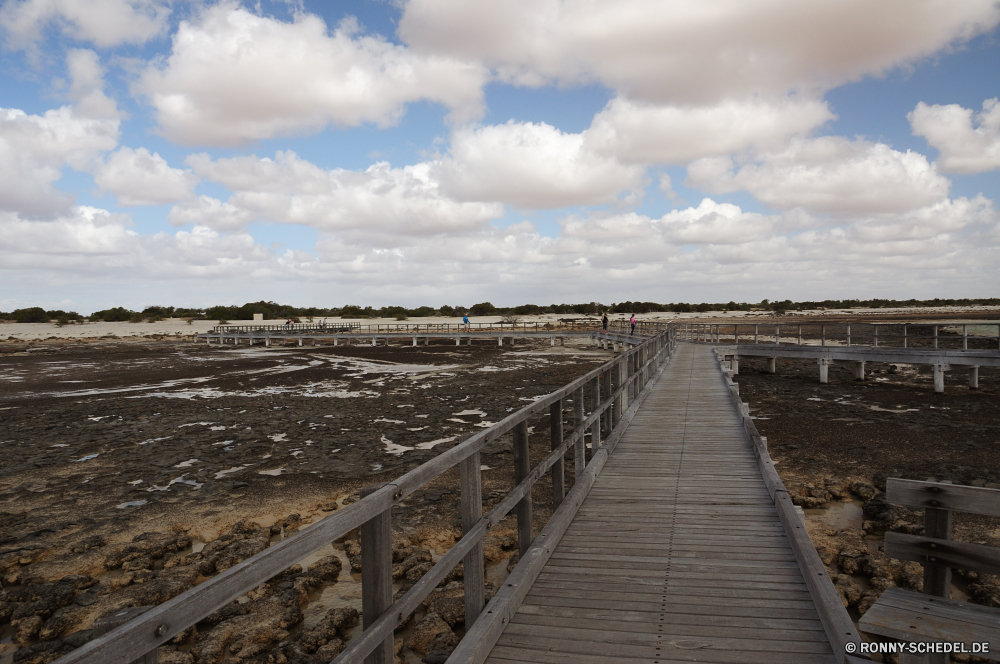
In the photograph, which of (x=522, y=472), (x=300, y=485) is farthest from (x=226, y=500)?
(x=522, y=472)

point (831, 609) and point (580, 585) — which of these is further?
point (580, 585)

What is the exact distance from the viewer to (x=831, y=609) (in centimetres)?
352

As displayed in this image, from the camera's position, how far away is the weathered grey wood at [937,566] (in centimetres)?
287

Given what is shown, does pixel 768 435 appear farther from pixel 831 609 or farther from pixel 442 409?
pixel 831 609

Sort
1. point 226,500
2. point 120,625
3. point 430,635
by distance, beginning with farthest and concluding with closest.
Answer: point 226,500 → point 430,635 → point 120,625

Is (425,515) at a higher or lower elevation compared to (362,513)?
lower

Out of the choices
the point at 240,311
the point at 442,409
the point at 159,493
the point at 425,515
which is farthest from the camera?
the point at 240,311

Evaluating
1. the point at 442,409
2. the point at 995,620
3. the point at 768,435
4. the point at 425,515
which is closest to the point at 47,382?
the point at 442,409

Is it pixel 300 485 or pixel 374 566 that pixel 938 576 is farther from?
pixel 300 485

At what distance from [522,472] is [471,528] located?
39.6 inches

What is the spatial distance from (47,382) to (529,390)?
21379 millimetres

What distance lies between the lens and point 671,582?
14.1ft

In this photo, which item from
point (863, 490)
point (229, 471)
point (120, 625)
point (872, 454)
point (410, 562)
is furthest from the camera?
point (872, 454)

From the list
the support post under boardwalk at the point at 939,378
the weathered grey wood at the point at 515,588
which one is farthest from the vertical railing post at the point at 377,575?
the support post under boardwalk at the point at 939,378
